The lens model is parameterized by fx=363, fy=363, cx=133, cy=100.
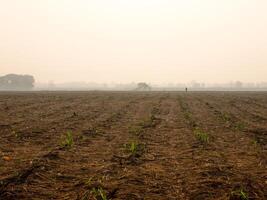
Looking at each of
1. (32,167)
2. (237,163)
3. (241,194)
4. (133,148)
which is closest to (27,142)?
(32,167)

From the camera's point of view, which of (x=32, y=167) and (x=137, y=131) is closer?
(x=32, y=167)

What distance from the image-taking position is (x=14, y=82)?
167 meters

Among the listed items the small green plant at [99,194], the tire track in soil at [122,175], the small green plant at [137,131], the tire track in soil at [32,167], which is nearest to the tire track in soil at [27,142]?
the tire track in soil at [32,167]

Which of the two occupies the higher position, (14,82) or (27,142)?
(14,82)

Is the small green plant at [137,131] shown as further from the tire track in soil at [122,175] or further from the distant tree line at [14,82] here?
the distant tree line at [14,82]

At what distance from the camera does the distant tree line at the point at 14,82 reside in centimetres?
16612

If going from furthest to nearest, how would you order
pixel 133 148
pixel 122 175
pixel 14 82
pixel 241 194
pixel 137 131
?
pixel 14 82
pixel 137 131
pixel 133 148
pixel 122 175
pixel 241 194

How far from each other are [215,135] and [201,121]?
5.51 metres

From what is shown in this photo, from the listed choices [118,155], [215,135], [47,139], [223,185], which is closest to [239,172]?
[223,185]

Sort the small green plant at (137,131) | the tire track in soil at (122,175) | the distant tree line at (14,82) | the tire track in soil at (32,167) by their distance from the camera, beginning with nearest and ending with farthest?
1. the tire track in soil at (122,175)
2. the tire track in soil at (32,167)
3. the small green plant at (137,131)
4. the distant tree line at (14,82)

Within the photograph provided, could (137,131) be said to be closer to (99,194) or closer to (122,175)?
(122,175)

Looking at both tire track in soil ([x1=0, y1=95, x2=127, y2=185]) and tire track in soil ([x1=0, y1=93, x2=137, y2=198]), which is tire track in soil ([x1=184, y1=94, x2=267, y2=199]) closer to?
tire track in soil ([x1=0, y1=93, x2=137, y2=198])

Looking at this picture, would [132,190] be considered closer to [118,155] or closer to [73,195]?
[73,195]

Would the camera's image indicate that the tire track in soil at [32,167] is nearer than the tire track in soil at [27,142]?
Yes
